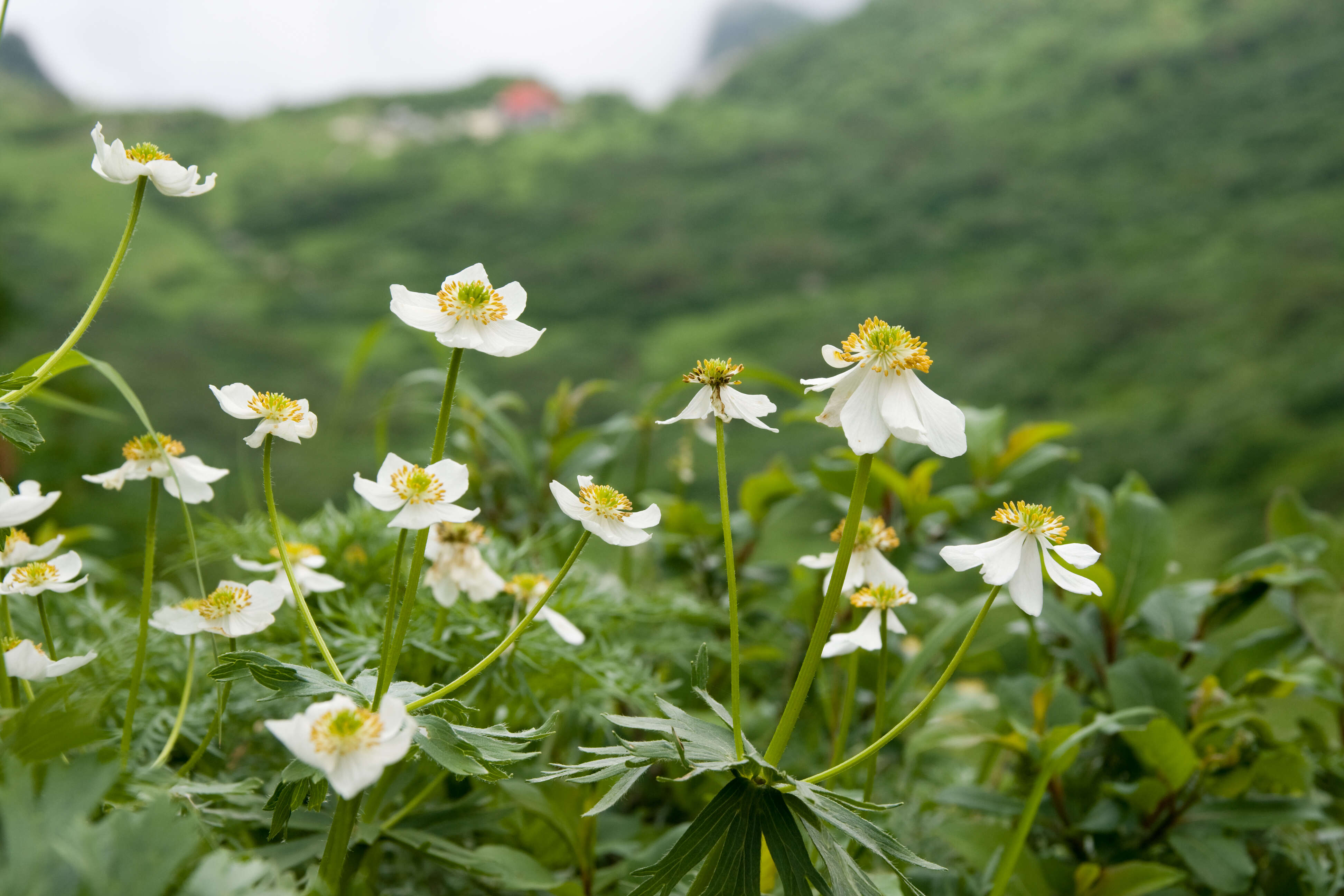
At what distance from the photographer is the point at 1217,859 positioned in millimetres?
620

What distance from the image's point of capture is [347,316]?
689cm

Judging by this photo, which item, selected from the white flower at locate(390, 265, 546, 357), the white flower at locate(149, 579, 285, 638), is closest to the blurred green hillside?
the white flower at locate(149, 579, 285, 638)

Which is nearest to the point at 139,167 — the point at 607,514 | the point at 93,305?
the point at 93,305

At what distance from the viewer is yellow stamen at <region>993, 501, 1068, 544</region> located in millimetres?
354

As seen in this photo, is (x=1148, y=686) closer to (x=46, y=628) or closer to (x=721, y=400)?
(x=721, y=400)

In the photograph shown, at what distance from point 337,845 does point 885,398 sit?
295mm

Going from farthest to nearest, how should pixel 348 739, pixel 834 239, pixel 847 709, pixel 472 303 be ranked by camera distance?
pixel 834 239
pixel 847 709
pixel 472 303
pixel 348 739

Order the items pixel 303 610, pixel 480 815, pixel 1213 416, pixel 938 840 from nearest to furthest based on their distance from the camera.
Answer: pixel 303 610 → pixel 480 815 → pixel 938 840 → pixel 1213 416

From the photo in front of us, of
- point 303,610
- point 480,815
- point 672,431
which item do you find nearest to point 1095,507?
point 480,815

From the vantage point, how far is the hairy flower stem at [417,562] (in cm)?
35

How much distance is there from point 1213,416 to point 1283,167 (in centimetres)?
360

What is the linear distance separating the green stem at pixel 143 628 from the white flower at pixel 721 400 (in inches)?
Answer: 10.9

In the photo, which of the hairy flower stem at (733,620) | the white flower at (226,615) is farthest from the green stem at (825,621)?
the white flower at (226,615)

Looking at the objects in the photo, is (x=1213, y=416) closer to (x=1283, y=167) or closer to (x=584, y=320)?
(x=1283, y=167)
